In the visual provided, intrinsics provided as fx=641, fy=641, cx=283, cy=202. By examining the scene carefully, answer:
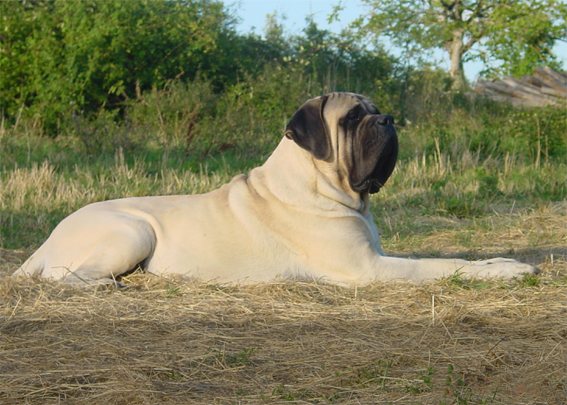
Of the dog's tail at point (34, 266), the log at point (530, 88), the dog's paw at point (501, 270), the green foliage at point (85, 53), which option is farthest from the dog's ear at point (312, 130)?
the log at point (530, 88)

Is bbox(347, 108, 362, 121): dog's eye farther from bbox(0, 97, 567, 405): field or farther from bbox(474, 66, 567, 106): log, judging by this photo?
bbox(474, 66, 567, 106): log

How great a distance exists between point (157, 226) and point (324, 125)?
1247mm

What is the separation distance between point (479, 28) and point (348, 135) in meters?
16.6

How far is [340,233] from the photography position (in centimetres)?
392

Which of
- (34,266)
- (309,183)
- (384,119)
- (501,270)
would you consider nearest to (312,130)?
(309,183)

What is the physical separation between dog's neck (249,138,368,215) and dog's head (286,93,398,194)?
7cm

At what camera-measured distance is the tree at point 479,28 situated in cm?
1519

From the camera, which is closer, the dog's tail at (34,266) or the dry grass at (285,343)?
the dry grass at (285,343)

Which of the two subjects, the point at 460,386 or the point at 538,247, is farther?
the point at 538,247

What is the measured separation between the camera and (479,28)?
62.3 feet

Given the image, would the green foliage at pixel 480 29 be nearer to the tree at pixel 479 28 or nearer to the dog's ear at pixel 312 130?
the tree at pixel 479 28

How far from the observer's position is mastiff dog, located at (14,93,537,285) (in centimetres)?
391

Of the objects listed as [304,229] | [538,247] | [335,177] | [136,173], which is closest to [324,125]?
[335,177]

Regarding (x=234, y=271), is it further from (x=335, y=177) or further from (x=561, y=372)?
(x=561, y=372)
